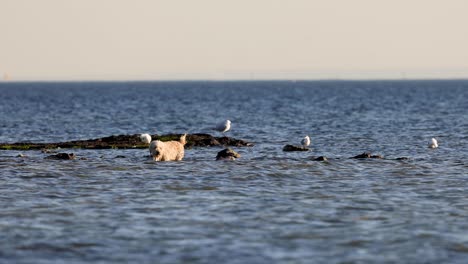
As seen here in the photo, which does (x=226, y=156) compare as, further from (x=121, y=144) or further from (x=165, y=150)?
(x=121, y=144)

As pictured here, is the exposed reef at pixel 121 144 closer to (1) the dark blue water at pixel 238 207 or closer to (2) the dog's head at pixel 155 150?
(1) the dark blue water at pixel 238 207

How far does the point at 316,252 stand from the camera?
1534cm

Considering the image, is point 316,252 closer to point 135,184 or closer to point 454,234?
point 454,234

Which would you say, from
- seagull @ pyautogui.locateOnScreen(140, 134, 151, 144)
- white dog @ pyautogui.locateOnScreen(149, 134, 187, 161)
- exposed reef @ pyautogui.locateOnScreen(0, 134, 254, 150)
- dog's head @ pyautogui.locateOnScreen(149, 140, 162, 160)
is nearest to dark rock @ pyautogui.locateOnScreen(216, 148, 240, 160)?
white dog @ pyautogui.locateOnScreen(149, 134, 187, 161)

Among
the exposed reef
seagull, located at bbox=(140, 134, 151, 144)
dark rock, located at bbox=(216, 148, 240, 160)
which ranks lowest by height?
the exposed reef

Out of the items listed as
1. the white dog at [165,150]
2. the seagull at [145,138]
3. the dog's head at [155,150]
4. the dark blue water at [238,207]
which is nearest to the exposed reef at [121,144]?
the seagull at [145,138]

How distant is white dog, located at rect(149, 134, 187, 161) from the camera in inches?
1190

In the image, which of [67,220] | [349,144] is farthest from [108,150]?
[67,220]

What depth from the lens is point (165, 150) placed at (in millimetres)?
30547

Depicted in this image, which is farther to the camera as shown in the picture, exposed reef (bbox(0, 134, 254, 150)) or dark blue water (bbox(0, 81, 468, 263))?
exposed reef (bbox(0, 134, 254, 150))

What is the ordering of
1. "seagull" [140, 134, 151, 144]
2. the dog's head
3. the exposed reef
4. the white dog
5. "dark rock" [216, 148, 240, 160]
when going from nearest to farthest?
1. the dog's head
2. the white dog
3. "dark rock" [216, 148, 240, 160]
4. the exposed reef
5. "seagull" [140, 134, 151, 144]

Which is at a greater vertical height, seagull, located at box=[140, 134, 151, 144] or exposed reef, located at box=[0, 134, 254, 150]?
seagull, located at box=[140, 134, 151, 144]

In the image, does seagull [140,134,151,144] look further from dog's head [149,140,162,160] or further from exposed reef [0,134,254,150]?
dog's head [149,140,162,160]

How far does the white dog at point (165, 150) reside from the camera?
30.2 m
